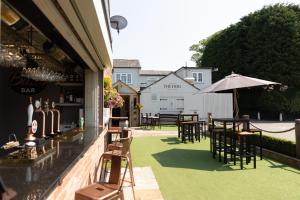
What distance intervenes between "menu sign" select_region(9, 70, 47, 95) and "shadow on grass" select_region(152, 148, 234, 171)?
362cm

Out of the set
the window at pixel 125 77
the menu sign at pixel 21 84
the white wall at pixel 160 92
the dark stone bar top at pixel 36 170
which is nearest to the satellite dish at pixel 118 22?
the menu sign at pixel 21 84

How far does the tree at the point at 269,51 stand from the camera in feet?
88.0

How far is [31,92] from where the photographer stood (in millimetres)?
5027

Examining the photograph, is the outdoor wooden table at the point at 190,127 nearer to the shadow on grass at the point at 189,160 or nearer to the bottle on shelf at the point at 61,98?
the shadow on grass at the point at 189,160

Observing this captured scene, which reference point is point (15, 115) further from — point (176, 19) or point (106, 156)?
point (176, 19)

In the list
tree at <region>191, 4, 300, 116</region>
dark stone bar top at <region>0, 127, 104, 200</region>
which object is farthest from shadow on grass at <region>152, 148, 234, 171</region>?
tree at <region>191, 4, 300, 116</region>

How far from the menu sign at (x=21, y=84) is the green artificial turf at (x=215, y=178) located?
2901 millimetres

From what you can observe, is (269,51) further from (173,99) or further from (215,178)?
(215,178)

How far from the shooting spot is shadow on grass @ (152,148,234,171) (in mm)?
6828

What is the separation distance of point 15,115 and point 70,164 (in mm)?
3566

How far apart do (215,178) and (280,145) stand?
3082 mm

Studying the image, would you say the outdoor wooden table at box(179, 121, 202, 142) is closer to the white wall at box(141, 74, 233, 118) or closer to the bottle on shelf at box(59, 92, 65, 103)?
the bottle on shelf at box(59, 92, 65, 103)

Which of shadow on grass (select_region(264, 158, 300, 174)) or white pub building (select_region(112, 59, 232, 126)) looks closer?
shadow on grass (select_region(264, 158, 300, 174))

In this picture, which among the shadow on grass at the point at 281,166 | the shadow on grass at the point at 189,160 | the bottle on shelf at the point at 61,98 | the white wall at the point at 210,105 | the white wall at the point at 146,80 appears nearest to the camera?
the shadow on grass at the point at 281,166
